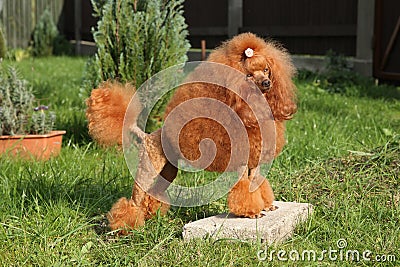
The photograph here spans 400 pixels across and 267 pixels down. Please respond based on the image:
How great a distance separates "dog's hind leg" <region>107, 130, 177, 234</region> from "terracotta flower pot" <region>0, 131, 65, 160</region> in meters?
1.58

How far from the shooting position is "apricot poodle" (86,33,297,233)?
2.62 metres

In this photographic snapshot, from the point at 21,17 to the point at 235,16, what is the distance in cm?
665

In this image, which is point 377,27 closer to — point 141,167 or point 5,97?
point 5,97

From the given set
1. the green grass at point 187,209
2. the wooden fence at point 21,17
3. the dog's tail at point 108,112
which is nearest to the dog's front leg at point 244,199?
the green grass at point 187,209

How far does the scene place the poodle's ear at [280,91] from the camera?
2.67m

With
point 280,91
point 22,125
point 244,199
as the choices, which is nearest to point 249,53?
point 280,91

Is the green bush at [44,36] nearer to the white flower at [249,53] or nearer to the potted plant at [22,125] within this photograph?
the potted plant at [22,125]

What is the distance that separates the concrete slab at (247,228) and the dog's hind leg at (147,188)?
25 centimetres

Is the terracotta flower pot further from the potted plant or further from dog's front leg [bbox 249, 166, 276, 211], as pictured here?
dog's front leg [bbox 249, 166, 276, 211]

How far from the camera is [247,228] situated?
272 cm

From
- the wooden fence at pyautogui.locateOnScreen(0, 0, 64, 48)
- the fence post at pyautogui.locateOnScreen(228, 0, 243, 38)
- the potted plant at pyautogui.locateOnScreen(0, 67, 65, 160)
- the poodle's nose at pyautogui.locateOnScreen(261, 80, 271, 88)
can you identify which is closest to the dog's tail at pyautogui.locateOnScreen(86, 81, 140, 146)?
the poodle's nose at pyautogui.locateOnScreen(261, 80, 271, 88)

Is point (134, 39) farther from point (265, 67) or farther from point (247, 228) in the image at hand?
point (247, 228)

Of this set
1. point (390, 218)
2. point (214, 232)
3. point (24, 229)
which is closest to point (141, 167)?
point (214, 232)

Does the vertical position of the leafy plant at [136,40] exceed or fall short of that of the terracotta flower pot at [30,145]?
it exceeds it
